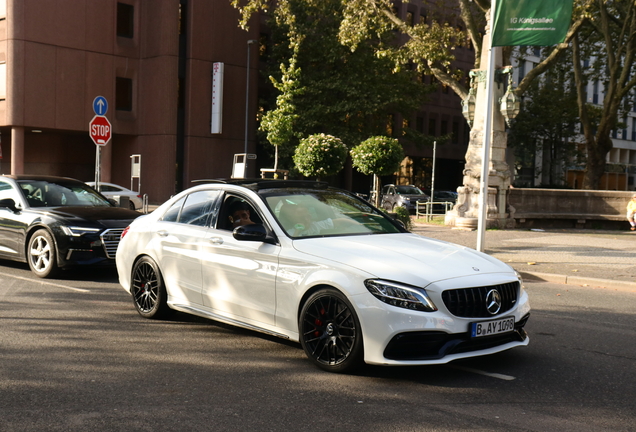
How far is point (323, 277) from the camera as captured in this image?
224 inches

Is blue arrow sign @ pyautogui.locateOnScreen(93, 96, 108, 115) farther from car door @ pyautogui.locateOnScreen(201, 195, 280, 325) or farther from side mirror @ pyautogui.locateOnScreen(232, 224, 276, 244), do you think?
side mirror @ pyautogui.locateOnScreen(232, 224, 276, 244)

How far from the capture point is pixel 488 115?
1362 centimetres

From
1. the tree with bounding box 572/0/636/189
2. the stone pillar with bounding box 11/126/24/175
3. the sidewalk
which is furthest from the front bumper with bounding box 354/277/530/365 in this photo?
the stone pillar with bounding box 11/126/24/175

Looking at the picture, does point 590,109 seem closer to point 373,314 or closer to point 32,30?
point 32,30

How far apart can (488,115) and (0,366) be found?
9.97 m

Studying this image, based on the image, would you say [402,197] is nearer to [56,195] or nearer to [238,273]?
[56,195]

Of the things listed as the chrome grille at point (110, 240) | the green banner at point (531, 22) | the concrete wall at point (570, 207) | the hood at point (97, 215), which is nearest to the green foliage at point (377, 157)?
the green banner at point (531, 22)

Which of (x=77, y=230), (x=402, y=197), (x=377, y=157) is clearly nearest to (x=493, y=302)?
(x=77, y=230)

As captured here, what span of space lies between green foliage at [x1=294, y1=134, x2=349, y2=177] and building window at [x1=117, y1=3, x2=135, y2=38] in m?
26.0

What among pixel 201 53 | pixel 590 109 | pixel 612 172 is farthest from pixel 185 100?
pixel 612 172

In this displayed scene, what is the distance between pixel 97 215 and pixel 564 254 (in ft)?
30.3

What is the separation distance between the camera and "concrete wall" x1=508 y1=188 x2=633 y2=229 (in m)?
24.3

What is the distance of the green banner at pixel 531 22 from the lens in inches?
519

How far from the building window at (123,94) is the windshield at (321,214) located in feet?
120
